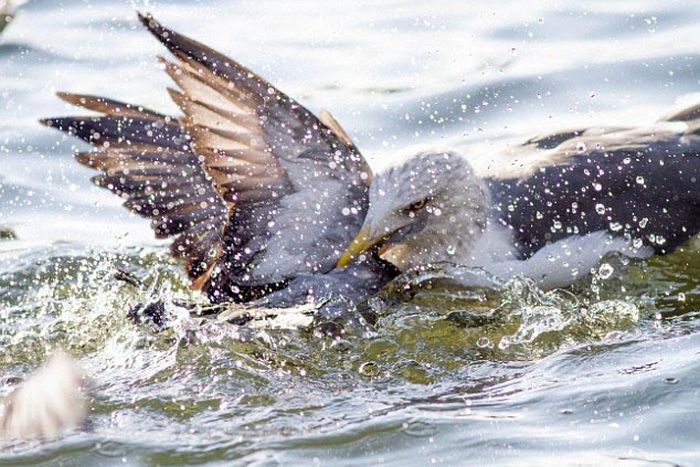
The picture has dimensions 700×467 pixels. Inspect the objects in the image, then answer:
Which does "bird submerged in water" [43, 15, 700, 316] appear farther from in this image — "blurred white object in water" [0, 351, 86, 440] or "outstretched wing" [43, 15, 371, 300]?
"blurred white object in water" [0, 351, 86, 440]

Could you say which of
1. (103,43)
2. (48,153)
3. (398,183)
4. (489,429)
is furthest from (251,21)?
(489,429)

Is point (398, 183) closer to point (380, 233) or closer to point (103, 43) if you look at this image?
point (380, 233)

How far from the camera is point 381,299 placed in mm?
6879

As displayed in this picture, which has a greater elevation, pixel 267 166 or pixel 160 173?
pixel 160 173

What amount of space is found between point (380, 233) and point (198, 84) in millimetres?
1053

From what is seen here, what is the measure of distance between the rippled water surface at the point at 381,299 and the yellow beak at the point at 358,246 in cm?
27

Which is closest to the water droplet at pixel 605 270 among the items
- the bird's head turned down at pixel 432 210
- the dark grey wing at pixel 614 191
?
the dark grey wing at pixel 614 191

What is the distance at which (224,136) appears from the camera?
21.3 feet

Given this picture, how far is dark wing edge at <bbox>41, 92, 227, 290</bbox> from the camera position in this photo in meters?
7.18

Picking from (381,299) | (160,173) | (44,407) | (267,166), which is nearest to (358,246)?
(381,299)

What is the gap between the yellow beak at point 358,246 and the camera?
6.62 meters

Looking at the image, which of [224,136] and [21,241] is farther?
[21,241]

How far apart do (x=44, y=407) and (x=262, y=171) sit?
1480mm

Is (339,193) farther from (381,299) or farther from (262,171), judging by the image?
(381,299)
